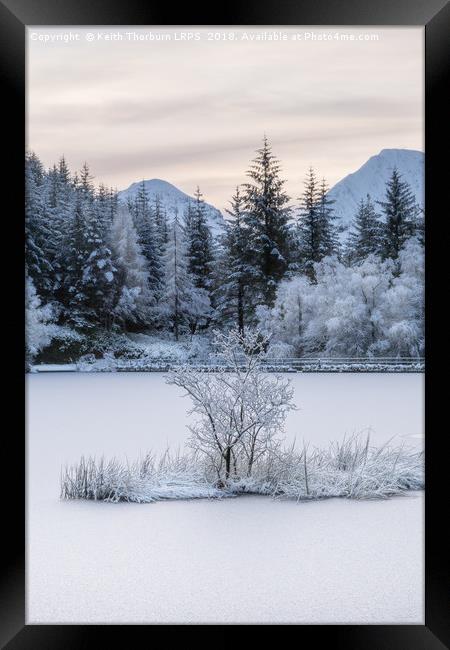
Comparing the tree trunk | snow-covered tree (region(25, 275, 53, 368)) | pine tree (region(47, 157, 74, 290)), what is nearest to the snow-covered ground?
the tree trunk

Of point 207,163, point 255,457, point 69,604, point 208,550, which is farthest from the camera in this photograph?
point 207,163

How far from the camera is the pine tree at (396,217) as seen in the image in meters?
12.4

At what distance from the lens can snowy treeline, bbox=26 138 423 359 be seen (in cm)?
1161

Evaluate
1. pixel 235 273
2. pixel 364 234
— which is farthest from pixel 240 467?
pixel 364 234

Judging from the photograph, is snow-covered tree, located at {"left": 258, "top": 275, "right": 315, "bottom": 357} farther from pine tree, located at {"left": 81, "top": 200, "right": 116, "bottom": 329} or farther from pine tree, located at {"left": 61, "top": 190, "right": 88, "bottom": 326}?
pine tree, located at {"left": 61, "top": 190, "right": 88, "bottom": 326}

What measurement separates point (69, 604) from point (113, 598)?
15cm

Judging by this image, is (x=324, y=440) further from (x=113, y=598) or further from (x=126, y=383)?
(x=126, y=383)

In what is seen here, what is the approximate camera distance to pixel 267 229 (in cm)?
1190
